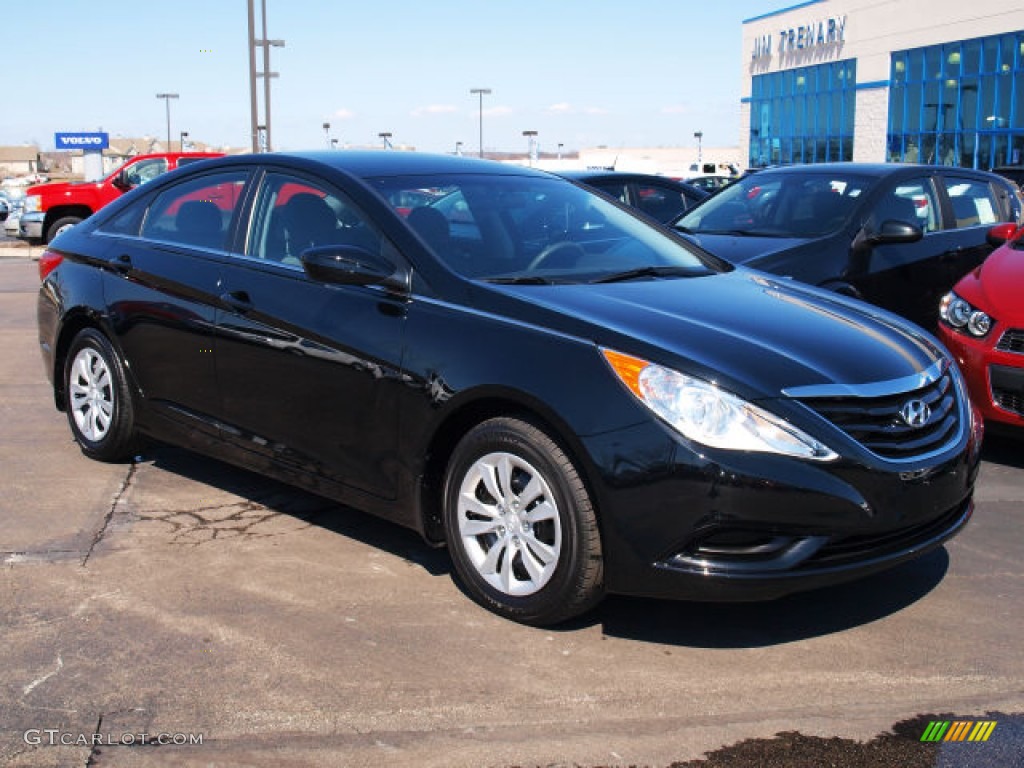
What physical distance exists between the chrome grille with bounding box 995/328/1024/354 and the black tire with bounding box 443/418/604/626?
11.0 ft

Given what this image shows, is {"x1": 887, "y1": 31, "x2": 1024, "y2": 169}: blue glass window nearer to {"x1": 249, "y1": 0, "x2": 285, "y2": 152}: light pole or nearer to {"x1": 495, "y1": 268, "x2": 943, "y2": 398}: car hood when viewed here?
{"x1": 249, "y1": 0, "x2": 285, "y2": 152}: light pole

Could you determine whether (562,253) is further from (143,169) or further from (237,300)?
(143,169)

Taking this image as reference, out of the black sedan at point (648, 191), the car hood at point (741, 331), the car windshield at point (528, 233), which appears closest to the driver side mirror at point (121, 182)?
the black sedan at point (648, 191)

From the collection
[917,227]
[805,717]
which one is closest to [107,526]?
[805,717]

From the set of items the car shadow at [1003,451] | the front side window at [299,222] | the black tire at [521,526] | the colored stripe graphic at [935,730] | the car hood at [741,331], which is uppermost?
the front side window at [299,222]

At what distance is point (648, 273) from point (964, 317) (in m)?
2.53

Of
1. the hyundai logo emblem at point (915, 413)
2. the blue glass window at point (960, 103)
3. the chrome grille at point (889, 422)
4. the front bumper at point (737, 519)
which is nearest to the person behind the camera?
the front bumper at point (737, 519)

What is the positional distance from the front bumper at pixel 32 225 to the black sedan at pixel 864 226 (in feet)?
50.3

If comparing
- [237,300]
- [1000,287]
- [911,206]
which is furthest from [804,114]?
[237,300]

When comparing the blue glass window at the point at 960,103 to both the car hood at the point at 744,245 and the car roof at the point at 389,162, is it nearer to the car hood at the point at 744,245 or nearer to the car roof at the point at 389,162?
the car hood at the point at 744,245

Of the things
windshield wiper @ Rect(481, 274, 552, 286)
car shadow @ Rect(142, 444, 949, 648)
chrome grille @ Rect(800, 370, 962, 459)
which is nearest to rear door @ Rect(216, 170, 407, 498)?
windshield wiper @ Rect(481, 274, 552, 286)

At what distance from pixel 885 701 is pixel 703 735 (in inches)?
24.7

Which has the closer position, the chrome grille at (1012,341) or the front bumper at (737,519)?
the front bumper at (737,519)

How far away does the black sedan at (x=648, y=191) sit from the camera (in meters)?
11.6
